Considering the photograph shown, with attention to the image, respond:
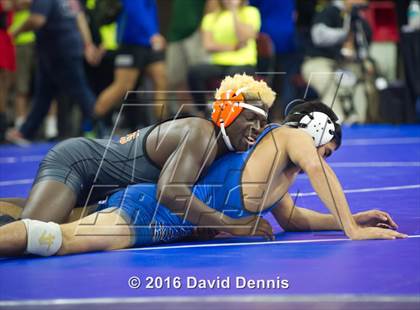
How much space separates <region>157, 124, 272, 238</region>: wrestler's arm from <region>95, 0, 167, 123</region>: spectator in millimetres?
6626

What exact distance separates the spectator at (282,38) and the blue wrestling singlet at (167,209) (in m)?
7.30

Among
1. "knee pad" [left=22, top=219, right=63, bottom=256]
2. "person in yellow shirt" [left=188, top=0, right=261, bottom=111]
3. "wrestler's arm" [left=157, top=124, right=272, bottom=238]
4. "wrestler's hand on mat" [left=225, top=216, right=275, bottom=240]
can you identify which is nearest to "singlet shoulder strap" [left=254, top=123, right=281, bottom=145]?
"wrestler's arm" [left=157, top=124, right=272, bottom=238]

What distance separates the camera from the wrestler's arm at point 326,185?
17.5 ft

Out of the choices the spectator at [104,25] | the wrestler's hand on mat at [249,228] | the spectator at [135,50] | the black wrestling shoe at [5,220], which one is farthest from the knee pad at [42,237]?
the spectator at [104,25]

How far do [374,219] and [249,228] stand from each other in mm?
759

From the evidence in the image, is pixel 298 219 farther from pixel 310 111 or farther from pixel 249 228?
pixel 310 111

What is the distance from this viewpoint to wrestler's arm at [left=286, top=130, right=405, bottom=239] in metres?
5.32

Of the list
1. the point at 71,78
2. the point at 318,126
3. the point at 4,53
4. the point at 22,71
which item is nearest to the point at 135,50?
the point at 71,78

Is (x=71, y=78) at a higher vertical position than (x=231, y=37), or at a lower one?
lower

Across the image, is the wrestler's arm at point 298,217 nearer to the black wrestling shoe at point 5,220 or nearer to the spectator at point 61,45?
the black wrestling shoe at point 5,220

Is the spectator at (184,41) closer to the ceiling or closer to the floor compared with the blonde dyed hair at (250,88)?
closer to the floor

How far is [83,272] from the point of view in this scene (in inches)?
190

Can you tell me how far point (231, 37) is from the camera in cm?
1219

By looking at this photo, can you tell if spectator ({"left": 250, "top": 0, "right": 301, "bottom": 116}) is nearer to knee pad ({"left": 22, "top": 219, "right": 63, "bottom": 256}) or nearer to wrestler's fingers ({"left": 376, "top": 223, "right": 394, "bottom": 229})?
wrestler's fingers ({"left": 376, "top": 223, "right": 394, "bottom": 229})
